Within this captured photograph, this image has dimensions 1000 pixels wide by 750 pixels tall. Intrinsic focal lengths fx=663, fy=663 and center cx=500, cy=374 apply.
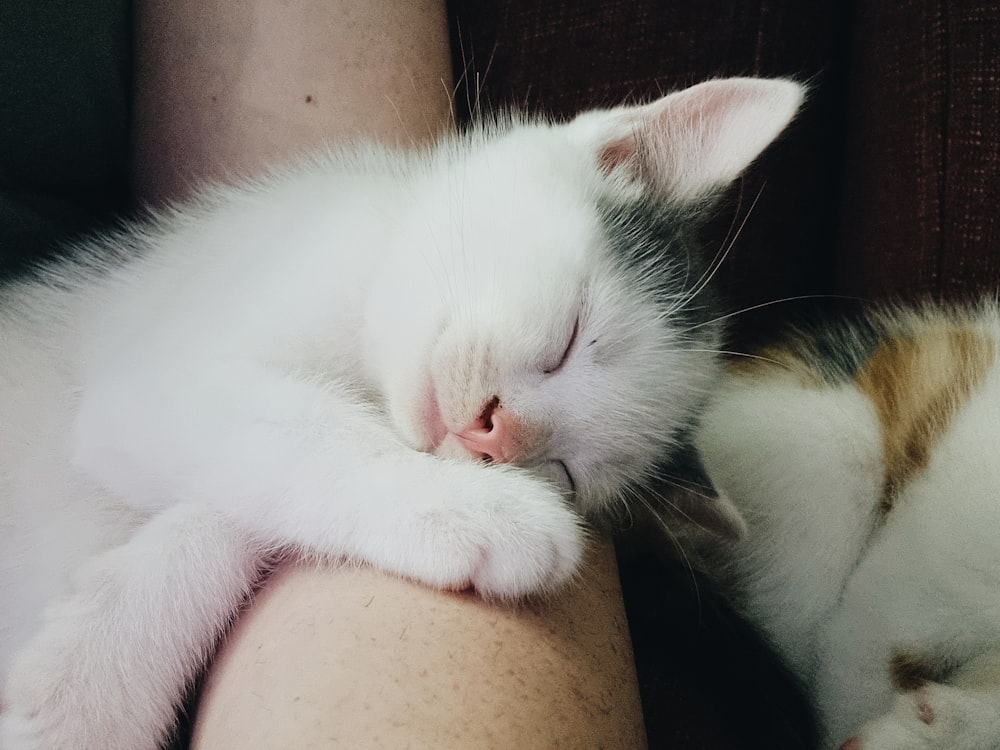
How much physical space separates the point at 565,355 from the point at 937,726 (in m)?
0.60

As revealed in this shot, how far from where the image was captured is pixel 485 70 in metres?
1.47

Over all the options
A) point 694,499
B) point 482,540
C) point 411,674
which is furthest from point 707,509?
point 411,674

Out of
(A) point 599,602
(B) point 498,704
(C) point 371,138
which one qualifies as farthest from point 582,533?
(C) point 371,138

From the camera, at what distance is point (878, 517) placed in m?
0.97

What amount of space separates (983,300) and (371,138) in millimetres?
1089

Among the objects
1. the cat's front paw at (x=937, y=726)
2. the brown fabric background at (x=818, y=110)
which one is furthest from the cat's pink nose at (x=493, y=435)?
the cat's front paw at (x=937, y=726)

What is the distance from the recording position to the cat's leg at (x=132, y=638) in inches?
23.4

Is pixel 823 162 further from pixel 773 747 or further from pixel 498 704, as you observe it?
pixel 498 704

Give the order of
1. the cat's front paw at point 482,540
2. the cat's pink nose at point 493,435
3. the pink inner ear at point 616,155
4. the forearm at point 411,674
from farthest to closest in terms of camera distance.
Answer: the pink inner ear at point 616,155, the cat's pink nose at point 493,435, the cat's front paw at point 482,540, the forearm at point 411,674

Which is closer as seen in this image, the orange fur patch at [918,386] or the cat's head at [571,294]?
the cat's head at [571,294]

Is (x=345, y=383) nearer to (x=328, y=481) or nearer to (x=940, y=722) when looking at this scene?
(x=328, y=481)

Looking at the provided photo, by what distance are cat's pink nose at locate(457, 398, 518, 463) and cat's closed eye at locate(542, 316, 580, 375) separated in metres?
0.08

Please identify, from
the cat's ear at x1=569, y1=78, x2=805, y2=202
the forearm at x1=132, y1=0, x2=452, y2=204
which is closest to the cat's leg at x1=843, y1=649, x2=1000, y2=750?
the cat's ear at x1=569, y1=78, x2=805, y2=202

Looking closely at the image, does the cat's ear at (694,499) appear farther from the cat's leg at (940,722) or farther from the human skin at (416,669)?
the cat's leg at (940,722)
